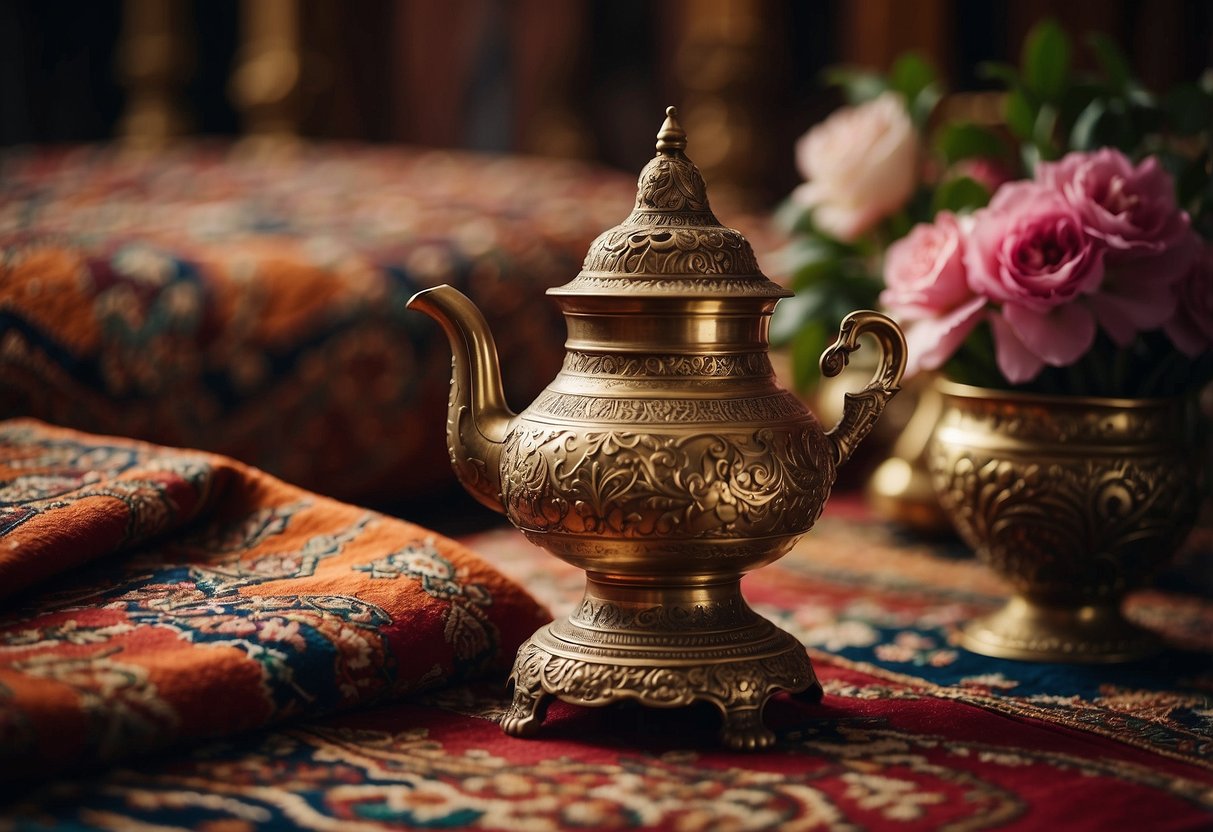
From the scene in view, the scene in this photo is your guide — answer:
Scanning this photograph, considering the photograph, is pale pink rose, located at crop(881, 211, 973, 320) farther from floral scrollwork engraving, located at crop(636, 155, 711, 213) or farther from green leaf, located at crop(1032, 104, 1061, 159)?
floral scrollwork engraving, located at crop(636, 155, 711, 213)

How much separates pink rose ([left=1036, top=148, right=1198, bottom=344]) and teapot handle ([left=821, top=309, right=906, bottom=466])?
9.1 inches

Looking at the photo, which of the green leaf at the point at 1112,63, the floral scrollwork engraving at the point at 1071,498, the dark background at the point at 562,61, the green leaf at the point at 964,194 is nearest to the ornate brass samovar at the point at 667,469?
the floral scrollwork engraving at the point at 1071,498

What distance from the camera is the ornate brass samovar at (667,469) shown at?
86 centimetres

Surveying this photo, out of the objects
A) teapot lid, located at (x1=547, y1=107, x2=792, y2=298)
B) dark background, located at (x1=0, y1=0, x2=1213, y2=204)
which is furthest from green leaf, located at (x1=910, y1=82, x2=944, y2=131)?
dark background, located at (x1=0, y1=0, x2=1213, y2=204)

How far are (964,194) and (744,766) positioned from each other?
0.66 metres

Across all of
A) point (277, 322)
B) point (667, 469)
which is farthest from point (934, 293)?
point (277, 322)

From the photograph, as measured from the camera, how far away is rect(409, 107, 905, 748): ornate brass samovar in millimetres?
862

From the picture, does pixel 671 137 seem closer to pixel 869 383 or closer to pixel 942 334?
pixel 869 383

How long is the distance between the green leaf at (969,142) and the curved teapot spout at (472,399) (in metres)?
0.60

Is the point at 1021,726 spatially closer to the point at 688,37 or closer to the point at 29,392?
the point at 29,392

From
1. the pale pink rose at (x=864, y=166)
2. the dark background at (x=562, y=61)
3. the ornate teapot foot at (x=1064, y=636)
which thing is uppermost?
the dark background at (x=562, y=61)

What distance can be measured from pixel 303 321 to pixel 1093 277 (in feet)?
3.31

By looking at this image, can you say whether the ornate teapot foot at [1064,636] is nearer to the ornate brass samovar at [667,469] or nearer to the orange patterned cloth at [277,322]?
the ornate brass samovar at [667,469]

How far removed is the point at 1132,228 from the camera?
1.08 metres
